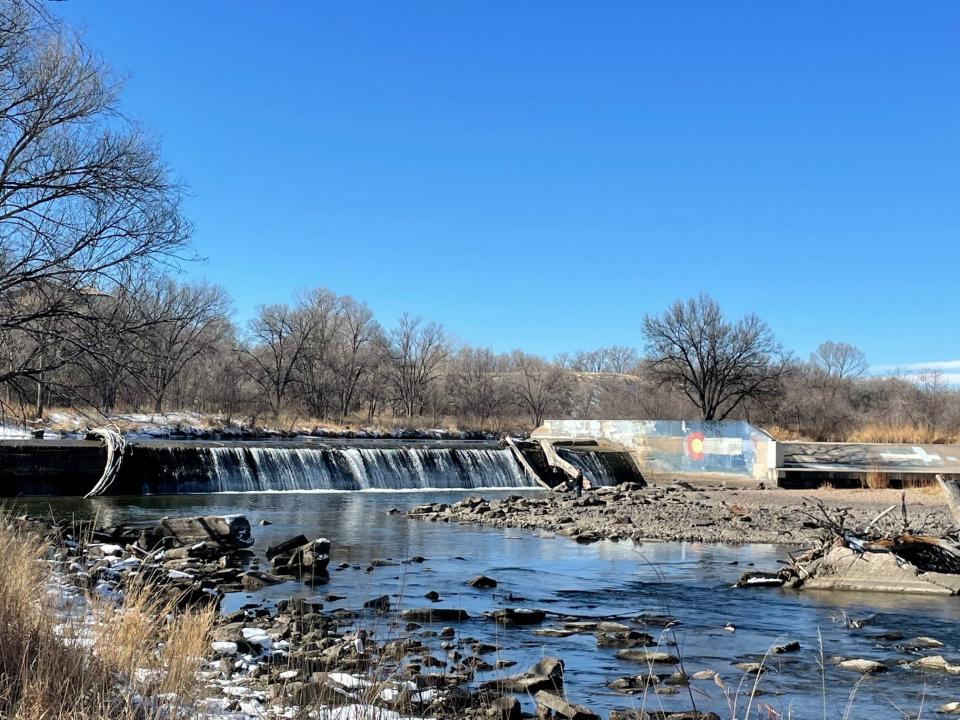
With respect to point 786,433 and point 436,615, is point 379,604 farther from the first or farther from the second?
point 786,433

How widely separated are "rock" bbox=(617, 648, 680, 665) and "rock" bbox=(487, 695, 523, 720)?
2.18 meters

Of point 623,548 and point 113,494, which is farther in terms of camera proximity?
point 113,494

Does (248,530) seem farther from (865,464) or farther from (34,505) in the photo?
(865,464)

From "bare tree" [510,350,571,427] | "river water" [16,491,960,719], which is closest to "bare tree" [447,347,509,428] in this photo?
"bare tree" [510,350,571,427]

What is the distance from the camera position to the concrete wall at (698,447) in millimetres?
29719

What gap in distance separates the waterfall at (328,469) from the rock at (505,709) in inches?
819

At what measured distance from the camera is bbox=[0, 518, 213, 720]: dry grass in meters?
4.07

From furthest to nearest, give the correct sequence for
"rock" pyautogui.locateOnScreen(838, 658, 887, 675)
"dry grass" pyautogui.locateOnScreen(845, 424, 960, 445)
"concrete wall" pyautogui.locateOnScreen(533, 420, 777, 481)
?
"dry grass" pyautogui.locateOnScreen(845, 424, 960, 445)
"concrete wall" pyautogui.locateOnScreen(533, 420, 777, 481)
"rock" pyautogui.locateOnScreen(838, 658, 887, 675)

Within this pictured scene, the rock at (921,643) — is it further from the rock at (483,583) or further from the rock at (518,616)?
the rock at (483,583)

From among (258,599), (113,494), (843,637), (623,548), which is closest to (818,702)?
(843,637)

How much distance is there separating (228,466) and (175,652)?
22899mm

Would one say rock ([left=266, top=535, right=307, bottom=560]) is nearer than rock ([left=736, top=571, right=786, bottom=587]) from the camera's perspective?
No

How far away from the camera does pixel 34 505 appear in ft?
67.2

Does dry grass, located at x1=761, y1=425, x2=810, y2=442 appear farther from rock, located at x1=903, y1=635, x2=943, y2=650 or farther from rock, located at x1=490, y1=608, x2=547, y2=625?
rock, located at x1=490, y1=608, x2=547, y2=625
